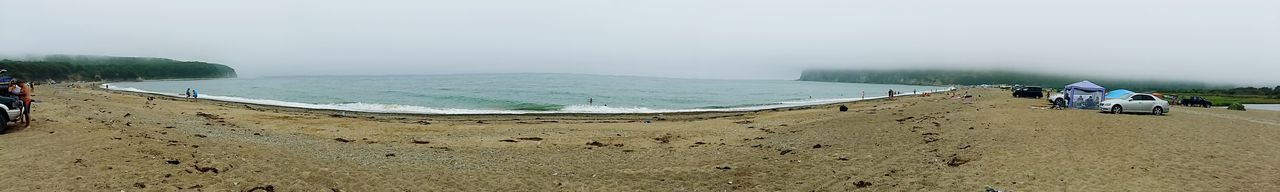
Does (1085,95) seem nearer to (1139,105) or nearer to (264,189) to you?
(1139,105)

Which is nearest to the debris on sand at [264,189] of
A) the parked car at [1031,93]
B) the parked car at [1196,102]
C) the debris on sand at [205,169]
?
the debris on sand at [205,169]

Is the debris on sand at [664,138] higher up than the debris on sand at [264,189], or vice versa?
the debris on sand at [264,189]

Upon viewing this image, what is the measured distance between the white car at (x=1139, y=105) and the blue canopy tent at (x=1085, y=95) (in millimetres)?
5053

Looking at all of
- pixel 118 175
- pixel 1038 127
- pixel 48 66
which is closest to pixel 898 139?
pixel 1038 127

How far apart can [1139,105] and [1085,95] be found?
699 cm

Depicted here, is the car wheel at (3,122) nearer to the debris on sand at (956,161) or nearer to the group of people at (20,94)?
the group of people at (20,94)

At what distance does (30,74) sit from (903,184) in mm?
191108

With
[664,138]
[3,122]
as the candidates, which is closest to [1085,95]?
[664,138]

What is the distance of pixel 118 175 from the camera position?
10.3 metres

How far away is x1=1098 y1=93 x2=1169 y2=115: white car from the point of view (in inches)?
1051

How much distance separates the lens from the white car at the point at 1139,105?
2669 centimetres

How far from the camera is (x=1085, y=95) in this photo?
3328 cm

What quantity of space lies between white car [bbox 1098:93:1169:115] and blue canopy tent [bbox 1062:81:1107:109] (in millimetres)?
5053

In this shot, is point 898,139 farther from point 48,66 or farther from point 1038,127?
point 48,66
